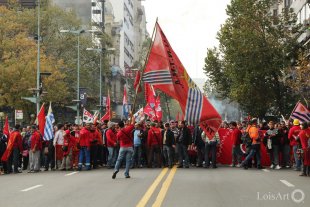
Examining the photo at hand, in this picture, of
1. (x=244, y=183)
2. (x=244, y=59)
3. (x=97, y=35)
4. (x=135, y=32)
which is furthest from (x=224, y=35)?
(x=135, y=32)

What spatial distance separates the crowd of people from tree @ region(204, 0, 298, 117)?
23892 mm

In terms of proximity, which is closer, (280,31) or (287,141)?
(287,141)

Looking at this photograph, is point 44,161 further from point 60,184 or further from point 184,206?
point 184,206

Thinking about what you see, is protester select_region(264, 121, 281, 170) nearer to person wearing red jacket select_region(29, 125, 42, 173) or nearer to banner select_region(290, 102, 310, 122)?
banner select_region(290, 102, 310, 122)

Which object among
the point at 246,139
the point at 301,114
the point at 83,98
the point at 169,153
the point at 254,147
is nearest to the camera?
the point at 254,147

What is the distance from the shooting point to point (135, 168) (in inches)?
928

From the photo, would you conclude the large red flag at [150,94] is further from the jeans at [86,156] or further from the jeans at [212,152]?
the jeans at [86,156]

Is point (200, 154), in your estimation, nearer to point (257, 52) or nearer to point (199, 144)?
point (199, 144)

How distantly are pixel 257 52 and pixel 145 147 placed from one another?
25543 millimetres

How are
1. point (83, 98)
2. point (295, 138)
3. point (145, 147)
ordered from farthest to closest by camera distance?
point (83, 98)
point (145, 147)
point (295, 138)

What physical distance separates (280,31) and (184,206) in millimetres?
39673

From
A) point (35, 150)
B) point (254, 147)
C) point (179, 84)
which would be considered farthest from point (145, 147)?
point (179, 84)

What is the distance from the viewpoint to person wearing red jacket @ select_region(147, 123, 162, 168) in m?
23.6

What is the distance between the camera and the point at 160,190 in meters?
14.8
